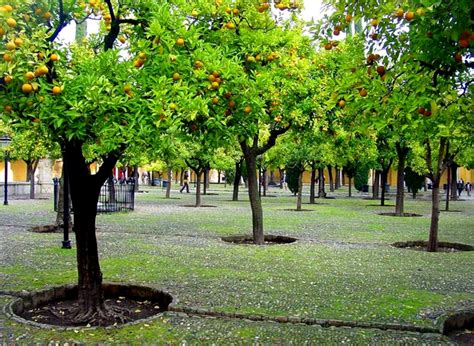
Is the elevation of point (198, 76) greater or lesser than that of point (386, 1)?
lesser

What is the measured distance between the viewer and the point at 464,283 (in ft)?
30.1

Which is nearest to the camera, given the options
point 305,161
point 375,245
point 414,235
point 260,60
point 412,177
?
point 260,60

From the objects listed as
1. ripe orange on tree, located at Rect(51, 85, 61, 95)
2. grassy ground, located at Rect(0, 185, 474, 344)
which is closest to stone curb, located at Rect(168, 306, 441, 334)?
grassy ground, located at Rect(0, 185, 474, 344)

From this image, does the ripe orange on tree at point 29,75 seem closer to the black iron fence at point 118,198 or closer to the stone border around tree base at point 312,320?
the stone border around tree base at point 312,320

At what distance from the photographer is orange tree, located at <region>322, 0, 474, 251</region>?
4617 millimetres

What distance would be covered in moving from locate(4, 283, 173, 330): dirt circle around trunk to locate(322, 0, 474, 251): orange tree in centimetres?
391

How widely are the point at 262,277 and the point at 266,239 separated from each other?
5.90 metres

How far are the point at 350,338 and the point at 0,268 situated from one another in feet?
21.4

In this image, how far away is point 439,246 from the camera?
14.3 metres

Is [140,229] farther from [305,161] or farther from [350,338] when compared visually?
[305,161]

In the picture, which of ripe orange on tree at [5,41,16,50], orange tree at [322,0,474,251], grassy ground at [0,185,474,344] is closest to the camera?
orange tree at [322,0,474,251]

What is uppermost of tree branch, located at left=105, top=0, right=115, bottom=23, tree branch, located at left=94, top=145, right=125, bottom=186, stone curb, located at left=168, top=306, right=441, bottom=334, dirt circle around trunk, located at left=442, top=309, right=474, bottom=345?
tree branch, located at left=105, top=0, right=115, bottom=23

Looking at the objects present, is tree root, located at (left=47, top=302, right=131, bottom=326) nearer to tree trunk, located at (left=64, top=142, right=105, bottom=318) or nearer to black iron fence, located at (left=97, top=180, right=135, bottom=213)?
tree trunk, located at (left=64, top=142, right=105, bottom=318)

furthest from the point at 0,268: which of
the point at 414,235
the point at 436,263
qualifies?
the point at 414,235
